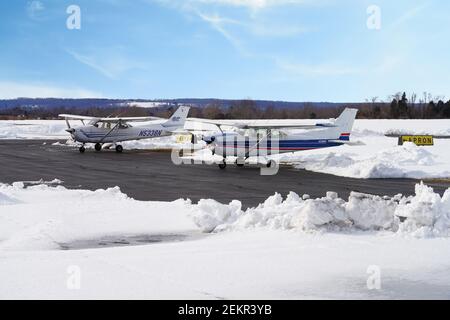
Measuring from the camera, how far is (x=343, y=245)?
8.85 meters

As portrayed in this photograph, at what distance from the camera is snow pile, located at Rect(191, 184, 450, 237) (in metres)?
9.62

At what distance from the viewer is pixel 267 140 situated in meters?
26.4

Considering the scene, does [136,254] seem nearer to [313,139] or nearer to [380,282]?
[380,282]

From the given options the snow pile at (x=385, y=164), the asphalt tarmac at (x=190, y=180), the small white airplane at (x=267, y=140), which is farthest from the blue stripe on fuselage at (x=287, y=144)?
the asphalt tarmac at (x=190, y=180)

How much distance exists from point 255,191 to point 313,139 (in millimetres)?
11389

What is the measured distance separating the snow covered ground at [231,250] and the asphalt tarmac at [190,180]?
12.4 feet

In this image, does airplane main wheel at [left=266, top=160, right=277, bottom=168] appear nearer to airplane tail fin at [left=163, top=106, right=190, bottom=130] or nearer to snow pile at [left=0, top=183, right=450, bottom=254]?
snow pile at [left=0, top=183, right=450, bottom=254]

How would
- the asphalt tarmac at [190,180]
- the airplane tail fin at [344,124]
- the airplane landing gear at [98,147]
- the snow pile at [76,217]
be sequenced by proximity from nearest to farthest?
the snow pile at [76,217] → the asphalt tarmac at [190,180] → the airplane tail fin at [344,124] → the airplane landing gear at [98,147]

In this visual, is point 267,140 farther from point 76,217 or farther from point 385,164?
point 76,217

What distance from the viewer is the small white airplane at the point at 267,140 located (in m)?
25.6

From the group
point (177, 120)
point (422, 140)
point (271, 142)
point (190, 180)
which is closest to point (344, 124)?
point (271, 142)

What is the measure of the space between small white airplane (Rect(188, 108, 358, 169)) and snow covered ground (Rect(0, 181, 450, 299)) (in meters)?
12.9

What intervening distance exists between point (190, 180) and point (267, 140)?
23.1 feet

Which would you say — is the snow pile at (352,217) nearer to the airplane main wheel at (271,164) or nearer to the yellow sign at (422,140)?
the airplane main wheel at (271,164)
